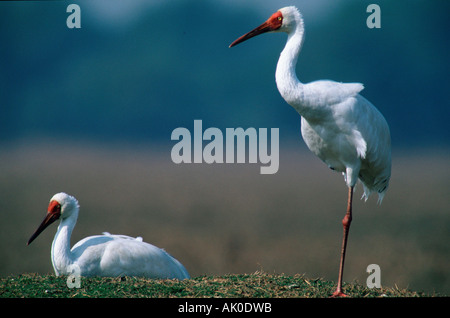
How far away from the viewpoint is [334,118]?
687 cm

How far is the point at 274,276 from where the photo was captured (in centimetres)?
730

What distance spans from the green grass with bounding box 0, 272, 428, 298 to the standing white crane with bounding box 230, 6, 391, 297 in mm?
394

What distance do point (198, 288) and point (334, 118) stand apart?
251 cm

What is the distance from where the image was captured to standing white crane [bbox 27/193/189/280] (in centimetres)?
806

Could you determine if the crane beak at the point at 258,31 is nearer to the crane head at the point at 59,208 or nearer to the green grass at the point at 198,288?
the green grass at the point at 198,288

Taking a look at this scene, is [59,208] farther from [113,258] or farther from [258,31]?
[258,31]

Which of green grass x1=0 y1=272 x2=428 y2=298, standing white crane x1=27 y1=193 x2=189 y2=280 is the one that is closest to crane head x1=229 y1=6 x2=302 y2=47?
green grass x1=0 y1=272 x2=428 y2=298

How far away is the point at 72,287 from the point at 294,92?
→ 11.2ft

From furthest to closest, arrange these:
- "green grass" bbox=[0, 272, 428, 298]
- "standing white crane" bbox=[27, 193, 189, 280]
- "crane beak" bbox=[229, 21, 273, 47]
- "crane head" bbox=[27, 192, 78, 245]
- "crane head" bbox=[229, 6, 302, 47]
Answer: "crane head" bbox=[27, 192, 78, 245], "standing white crane" bbox=[27, 193, 189, 280], "crane beak" bbox=[229, 21, 273, 47], "crane head" bbox=[229, 6, 302, 47], "green grass" bbox=[0, 272, 428, 298]

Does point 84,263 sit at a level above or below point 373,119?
below

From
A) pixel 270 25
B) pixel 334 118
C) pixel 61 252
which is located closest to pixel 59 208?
pixel 61 252

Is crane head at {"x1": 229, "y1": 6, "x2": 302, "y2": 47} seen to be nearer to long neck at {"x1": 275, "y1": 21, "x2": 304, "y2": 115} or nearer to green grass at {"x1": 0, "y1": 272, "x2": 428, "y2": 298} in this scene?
long neck at {"x1": 275, "y1": 21, "x2": 304, "y2": 115}
